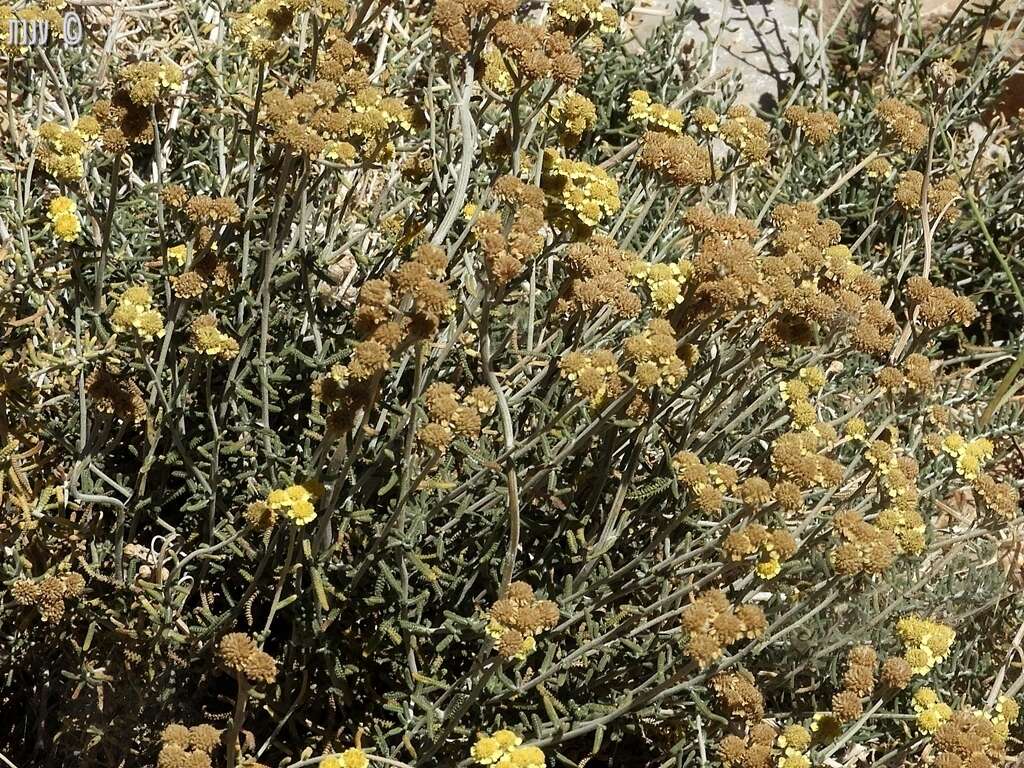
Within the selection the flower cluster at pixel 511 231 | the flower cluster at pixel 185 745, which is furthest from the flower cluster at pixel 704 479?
the flower cluster at pixel 185 745

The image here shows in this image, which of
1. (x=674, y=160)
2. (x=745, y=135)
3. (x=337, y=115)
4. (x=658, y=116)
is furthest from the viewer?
(x=745, y=135)

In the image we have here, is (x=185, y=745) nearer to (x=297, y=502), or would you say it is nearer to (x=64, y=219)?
(x=297, y=502)

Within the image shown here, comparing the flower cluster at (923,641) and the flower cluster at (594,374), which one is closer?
the flower cluster at (594,374)

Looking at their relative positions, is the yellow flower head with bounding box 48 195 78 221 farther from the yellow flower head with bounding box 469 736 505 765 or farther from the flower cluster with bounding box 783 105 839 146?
the flower cluster with bounding box 783 105 839 146

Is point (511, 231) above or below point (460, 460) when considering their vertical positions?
above

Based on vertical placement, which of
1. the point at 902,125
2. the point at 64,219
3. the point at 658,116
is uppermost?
the point at 902,125

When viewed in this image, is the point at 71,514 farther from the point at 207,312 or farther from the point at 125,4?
the point at 125,4

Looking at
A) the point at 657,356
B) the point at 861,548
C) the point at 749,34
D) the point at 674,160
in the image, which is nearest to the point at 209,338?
the point at 657,356

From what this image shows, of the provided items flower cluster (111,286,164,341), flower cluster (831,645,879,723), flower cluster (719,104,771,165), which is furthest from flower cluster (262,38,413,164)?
flower cluster (831,645,879,723)

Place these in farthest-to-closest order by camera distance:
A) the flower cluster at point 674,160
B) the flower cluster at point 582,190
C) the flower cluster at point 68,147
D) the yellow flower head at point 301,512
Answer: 1. the flower cluster at point 674,160
2. the flower cluster at point 582,190
3. the flower cluster at point 68,147
4. the yellow flower head at point 301,512

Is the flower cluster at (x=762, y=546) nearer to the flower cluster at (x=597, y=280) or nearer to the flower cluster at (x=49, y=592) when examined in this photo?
the flower cluster at (x=597, y=280)
